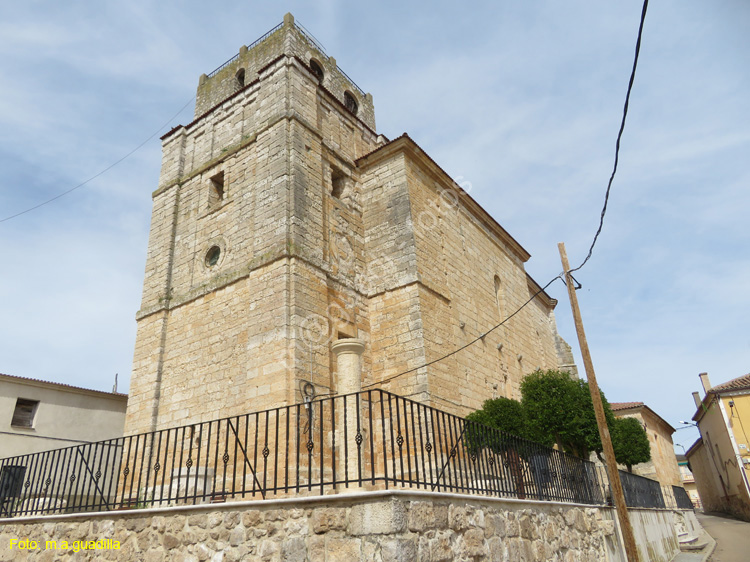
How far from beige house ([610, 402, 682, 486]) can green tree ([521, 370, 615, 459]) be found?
13.4 meters

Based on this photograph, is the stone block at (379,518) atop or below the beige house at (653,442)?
below

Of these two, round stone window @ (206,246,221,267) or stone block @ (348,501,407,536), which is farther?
round stone window @ (206,246,221,267)

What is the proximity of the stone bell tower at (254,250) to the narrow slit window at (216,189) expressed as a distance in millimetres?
33

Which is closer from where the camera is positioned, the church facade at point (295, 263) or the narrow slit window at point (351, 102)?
the church facade at point (295, 263)

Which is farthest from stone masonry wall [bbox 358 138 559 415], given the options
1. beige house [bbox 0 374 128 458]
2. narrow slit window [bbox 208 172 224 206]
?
beige house [bbox 0 374 128 458]

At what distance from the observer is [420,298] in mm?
11766

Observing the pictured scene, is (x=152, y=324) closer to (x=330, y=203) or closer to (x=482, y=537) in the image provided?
(x=330, y=203)

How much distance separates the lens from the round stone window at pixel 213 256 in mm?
12641

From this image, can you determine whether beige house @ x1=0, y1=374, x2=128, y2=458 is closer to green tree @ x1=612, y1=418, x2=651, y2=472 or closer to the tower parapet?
the tower parapet

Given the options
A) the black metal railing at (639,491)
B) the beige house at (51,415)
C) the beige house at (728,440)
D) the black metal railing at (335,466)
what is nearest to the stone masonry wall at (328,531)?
the black metal railing at (335,466)

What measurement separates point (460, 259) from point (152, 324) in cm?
839

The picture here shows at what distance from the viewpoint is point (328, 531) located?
177 inches

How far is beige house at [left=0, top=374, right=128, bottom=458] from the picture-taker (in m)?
14.7

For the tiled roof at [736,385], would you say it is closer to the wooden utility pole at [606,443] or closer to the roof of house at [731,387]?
the roof of house at [731,387]
